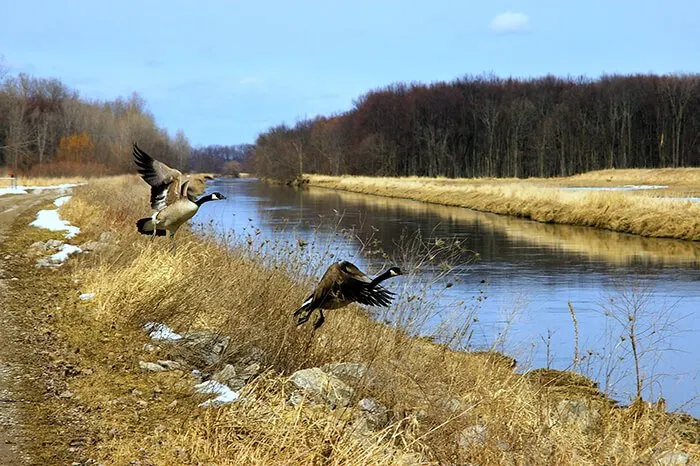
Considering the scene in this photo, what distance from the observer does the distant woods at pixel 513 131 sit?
278 feet

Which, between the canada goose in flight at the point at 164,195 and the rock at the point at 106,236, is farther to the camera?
the rock at the point at 106,236

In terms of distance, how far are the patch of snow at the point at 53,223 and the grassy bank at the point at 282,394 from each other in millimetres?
5545

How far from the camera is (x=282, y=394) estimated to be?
213 inches

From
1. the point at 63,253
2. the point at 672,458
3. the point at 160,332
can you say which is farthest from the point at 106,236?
the point at 672,458

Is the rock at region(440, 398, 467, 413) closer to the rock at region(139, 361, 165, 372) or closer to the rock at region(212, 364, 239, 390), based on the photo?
the rock at region(212, 364, 239, 390)

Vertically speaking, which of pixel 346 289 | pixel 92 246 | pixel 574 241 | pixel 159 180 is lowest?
pixel 574 241

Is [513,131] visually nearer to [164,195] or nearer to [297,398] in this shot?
[164,195]

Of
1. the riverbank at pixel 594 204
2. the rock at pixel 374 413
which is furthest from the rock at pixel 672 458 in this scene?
the riverbank at pixel 594 204

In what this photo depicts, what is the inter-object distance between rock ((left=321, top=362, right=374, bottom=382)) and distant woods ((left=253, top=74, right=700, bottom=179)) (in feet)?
269

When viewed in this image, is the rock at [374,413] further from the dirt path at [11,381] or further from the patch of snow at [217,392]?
the dirt path at [11,381]

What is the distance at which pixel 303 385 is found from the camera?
19.6 feet

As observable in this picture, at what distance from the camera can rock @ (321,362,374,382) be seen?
20.9 feet

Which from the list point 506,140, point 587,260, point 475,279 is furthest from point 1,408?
point 506,140

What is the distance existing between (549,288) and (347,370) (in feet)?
37.0
